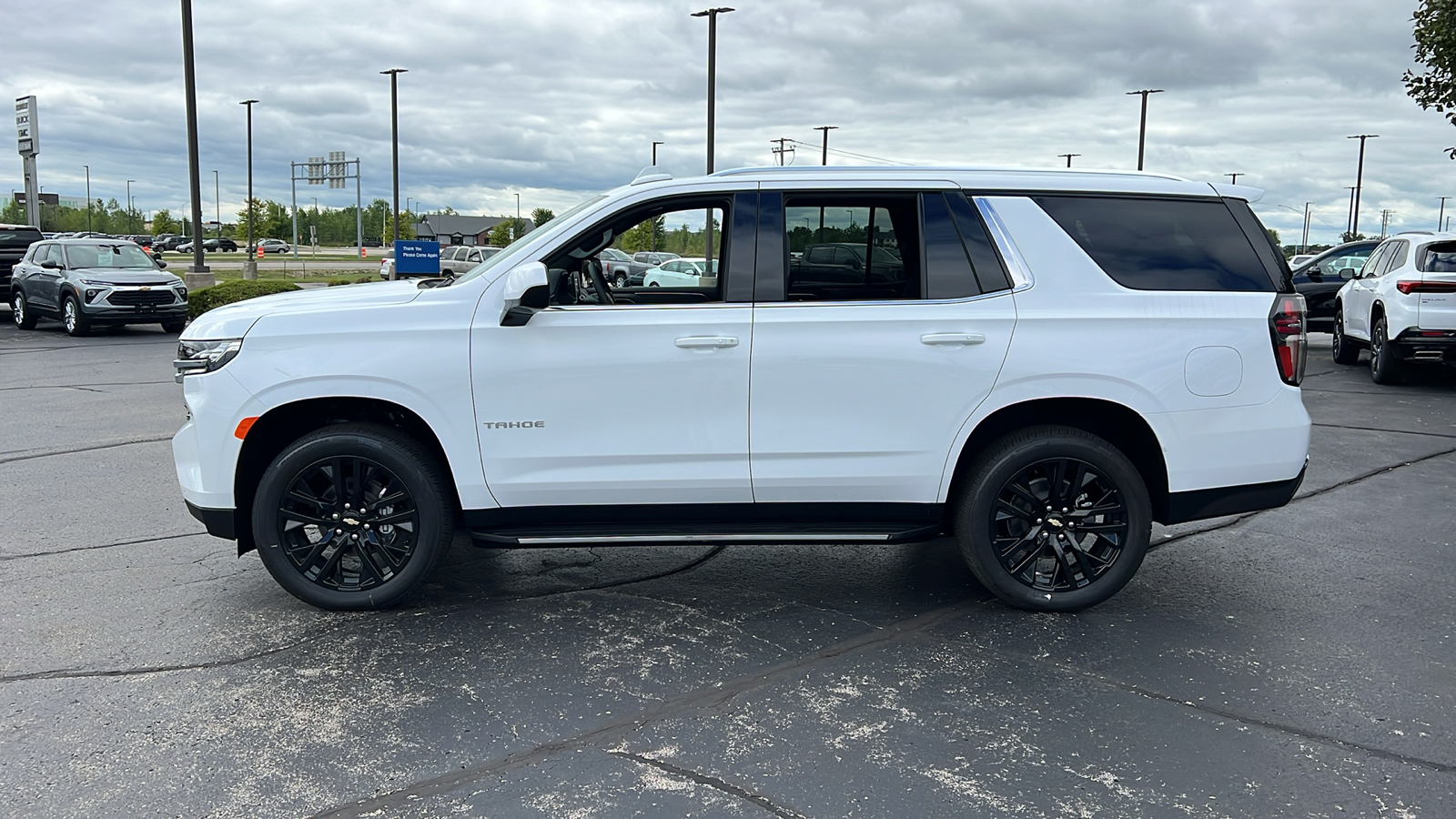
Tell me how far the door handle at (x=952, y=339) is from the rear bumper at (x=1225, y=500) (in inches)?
45.1

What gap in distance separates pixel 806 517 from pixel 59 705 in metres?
2.92

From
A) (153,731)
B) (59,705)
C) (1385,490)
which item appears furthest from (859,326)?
(1385,490)

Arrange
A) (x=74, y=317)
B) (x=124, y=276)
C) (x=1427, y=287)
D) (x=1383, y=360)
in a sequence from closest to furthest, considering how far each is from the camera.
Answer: (x=1427, y=287) → (x=1383, y=360) → (x=74, y=317) → (x=124, y=276)

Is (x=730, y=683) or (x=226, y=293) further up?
(x=226, y=293)

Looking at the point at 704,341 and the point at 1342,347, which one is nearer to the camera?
the point at 704,341

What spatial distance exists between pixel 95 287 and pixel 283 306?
16.9 meters

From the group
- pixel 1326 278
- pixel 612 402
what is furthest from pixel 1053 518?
pixel 1326 278

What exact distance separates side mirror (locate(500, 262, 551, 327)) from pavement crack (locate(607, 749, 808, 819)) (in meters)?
1.86

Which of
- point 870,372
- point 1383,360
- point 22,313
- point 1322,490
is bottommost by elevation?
point 1322,490

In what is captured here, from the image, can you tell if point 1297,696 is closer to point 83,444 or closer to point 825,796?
point 825,796

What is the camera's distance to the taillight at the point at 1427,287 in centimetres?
1210

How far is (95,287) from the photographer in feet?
62.5

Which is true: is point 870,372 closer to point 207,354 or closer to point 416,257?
point 207,354

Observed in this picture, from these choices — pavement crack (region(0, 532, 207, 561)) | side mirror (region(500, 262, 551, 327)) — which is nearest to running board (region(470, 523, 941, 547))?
side mirror (region(500, 262, 551, 327))
